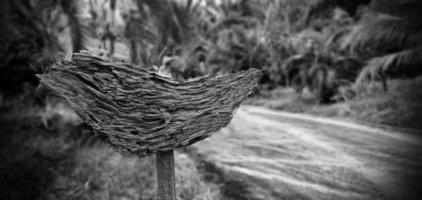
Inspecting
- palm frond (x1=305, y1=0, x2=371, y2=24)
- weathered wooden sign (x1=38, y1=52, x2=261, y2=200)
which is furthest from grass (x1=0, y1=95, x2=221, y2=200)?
palm frond (x1=305, y1=0, x2=371, y2=24)

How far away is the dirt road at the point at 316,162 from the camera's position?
1.86m

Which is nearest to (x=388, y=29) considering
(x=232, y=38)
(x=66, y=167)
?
(x=66, y=167)

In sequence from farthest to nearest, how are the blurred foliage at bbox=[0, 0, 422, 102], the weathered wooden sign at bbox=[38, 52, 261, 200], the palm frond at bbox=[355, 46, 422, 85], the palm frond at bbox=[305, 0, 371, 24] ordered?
the palm frond at bbox=[305, 0, 371, 24] < the palm frond at bbox=[355, 46, 422, 85] < the blurred foliage at bbox=[0, 0, 422, 102] < the weathered wooden sign at bbox=[38, 52, 261, 200]

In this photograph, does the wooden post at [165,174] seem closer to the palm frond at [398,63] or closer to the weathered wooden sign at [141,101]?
the weathered wooden sign at [141,101]

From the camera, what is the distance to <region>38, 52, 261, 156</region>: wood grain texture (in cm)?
80

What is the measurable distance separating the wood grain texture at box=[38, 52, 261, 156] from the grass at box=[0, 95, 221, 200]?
1153mm

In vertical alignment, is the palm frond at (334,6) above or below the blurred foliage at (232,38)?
above

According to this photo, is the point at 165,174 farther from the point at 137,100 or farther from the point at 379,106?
the point at 379,106

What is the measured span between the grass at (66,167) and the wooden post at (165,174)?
989 millimetres

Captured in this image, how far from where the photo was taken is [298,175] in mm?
2244

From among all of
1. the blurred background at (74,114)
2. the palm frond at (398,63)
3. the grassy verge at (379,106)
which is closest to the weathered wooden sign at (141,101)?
the blurred background at (74,114)

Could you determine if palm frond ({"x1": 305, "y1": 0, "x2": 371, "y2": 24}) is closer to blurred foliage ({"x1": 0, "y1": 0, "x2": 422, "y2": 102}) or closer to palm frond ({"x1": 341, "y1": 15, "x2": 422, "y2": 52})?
blurred foliage ({"x1": 0, "y1": 0, "x2": 422, "y2": 102})

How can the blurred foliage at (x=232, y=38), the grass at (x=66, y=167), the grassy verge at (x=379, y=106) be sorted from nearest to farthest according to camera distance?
the grass at (x=66, y=167) → the blurred foliage at (x=232, y=38) → the grassy verge at (x=379, y=106)

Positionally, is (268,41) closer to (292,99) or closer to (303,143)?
(292,99)
